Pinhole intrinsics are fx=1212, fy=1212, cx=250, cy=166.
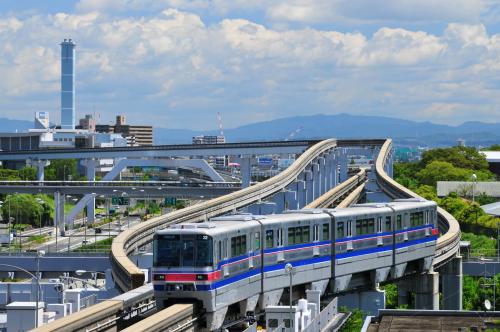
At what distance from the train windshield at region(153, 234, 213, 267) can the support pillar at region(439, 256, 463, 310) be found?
32.0 metres

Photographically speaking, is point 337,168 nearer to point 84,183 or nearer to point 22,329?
point 84,183

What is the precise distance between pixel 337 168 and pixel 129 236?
87.9m

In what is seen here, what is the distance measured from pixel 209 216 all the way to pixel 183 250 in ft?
129

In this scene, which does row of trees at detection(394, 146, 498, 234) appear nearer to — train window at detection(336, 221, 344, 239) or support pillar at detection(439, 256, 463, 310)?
support pillar at detection(439, 256, 463, 310)

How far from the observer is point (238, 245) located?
1449 inches

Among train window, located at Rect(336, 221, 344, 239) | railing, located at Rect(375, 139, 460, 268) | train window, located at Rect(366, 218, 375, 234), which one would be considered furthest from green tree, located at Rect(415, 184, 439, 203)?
train window, located at Rect(336, 221, 344, 239)

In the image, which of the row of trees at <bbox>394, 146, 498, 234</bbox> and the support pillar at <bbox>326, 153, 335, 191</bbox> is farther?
the support pillar at <bbox>326, 153, 335, 191</bbox>

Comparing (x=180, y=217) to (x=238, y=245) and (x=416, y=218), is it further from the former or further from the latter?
(x=238, y=245)

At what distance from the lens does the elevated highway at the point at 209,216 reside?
105 feet

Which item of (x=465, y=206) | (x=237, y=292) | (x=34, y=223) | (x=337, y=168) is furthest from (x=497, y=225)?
(x=34, y=223)

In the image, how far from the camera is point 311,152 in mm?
119812

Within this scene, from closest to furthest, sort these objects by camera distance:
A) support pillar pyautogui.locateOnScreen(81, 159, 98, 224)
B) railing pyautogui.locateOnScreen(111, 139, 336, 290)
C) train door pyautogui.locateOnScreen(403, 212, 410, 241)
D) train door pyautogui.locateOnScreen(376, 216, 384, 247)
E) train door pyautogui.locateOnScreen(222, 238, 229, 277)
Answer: train door pyautogui.locateOnScreen(222, 238, 229, 277), railing pyautogui.locateOnScreen(111, 139, 336, 290), train door pyautogui.locateOnScreen(376, 216, 384, 247), train door pyautogui.locateOnScreen(403, 212, 410, 241), support pillar pyautogui.locateOnScreen(81, 159, 98, 224)

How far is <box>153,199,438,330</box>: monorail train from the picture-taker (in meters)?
34.5

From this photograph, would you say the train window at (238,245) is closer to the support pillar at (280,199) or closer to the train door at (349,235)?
the train door at (349,235)
